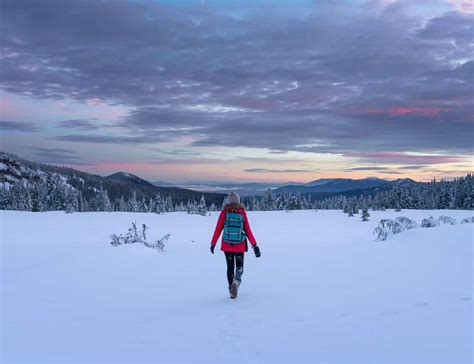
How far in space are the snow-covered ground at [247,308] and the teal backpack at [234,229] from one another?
130 cm

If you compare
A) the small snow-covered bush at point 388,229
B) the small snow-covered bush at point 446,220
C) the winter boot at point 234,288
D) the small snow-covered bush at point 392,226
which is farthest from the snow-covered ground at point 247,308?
the small snow-covered bush at point 446,220

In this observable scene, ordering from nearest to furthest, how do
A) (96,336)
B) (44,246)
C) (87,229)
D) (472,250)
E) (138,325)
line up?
(96,336) → (138,325) → (472,250) → (44,246) → (87,229)

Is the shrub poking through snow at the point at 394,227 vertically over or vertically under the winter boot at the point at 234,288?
over

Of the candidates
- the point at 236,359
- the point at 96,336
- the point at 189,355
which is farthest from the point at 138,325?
the point at 236,359

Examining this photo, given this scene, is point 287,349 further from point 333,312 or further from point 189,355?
point 333,312

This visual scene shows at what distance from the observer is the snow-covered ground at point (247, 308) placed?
538 cm

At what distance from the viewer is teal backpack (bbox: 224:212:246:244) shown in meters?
9.04

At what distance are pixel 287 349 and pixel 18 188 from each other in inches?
4057

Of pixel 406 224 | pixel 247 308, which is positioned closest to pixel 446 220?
pixel 406 224

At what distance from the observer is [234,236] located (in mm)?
9047

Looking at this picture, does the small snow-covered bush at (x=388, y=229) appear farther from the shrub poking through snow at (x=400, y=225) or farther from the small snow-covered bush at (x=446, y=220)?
the small snow-covered bush at (x=446, y=220)

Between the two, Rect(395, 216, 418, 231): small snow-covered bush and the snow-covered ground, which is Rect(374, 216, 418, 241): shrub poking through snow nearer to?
Rect(395, 216, 418, 231): small snow-covered bush

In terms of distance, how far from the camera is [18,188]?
94.6 meters

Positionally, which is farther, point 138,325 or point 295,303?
point 295,303
